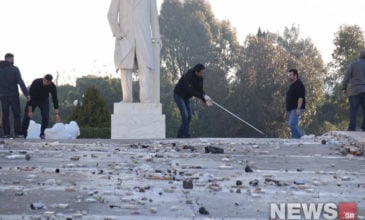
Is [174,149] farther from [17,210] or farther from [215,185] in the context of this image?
[17,210]

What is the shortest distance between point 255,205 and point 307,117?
48.7 meters

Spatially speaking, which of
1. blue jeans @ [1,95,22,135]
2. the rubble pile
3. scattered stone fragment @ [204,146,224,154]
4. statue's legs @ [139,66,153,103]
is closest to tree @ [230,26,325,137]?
statue's legs @ [139,66,153,103]

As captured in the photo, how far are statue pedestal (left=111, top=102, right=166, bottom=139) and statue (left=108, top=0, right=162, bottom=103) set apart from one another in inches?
15.5

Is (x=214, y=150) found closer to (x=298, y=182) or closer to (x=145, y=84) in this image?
(x=298, y=182)

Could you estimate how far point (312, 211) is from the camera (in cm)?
705

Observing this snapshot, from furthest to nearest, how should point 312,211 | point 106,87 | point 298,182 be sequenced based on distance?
point 106,87 < point 298,182 < point 312,211

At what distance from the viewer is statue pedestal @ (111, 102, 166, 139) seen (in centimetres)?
1842

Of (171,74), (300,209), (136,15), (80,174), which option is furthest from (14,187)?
(171,74)

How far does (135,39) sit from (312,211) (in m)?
11.9

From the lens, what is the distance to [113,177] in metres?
8.86

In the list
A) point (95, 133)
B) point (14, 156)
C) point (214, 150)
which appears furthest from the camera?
point (95, 133)

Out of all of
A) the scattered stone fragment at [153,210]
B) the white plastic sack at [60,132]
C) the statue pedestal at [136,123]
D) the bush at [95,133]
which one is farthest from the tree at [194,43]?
the scattered stone fragment at [153,210]

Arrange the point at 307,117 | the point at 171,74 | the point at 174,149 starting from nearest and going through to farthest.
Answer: the point at 174,149 < the point at 307,117 < the point at 171,74

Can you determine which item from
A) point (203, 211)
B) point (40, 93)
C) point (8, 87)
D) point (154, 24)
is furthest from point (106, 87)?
point (203, 211)
